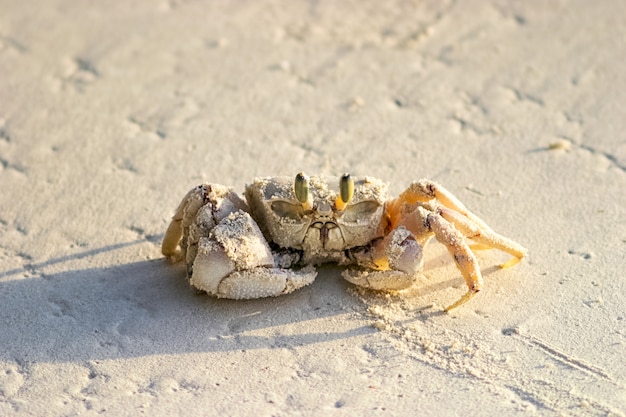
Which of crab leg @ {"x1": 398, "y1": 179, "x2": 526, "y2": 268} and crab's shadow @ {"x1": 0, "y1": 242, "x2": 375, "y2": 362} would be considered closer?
crab's shadow @ {"x1": 0, "y1": 242, "x2": 375, "y2": 362}

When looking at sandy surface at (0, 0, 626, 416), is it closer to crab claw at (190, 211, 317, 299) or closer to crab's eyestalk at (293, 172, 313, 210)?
crab claw at (190, 211, 317, 299)

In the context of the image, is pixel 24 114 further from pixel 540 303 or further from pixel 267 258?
pixel 540 303

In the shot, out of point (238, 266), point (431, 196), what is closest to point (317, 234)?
point (238, 266)

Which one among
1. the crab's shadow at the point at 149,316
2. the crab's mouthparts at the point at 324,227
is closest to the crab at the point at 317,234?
the crab's mouthparts at the point at 324,227

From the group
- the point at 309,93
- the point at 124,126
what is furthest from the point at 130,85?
the point at 309,93

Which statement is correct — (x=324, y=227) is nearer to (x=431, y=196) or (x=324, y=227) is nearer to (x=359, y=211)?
(x=359, y=211)

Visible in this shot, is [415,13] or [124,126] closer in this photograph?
[124,126]

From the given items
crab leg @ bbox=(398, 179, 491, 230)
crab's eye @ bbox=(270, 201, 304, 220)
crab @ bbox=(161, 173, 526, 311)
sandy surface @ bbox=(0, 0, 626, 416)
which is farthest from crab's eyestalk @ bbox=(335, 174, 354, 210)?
sandy surface @ bbox=(0, 0, 626, 416)
